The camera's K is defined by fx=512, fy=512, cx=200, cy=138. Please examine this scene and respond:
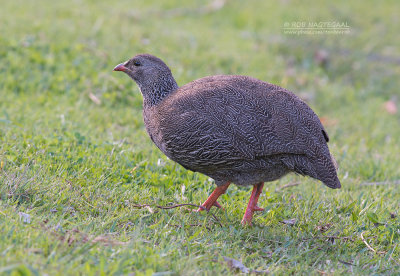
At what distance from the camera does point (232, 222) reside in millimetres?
4559

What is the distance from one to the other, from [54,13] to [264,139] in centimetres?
610

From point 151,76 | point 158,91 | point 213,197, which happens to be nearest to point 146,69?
point 151,76

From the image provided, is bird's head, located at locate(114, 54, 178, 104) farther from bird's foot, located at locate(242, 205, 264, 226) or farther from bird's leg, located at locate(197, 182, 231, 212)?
bird's foot, located at locate(242, 205, 264, 226)

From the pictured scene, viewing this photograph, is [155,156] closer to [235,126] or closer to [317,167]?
[235,126]

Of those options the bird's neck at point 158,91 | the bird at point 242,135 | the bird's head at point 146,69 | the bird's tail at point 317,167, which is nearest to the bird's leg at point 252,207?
the bird at point 242,135

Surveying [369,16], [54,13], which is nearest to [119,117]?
[54,13]

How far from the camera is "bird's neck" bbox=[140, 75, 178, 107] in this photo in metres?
4.97

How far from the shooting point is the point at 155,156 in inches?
214

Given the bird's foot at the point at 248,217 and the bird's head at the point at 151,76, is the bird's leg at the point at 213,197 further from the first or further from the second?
the bird's head at the point at 151,76

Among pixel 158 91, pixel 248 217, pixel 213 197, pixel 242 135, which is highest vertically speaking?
pixel 158 91

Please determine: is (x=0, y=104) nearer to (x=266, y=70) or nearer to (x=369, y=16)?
(x=266, y=70)

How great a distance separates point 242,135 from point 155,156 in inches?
56.5

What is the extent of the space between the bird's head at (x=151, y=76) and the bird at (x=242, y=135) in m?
0.35

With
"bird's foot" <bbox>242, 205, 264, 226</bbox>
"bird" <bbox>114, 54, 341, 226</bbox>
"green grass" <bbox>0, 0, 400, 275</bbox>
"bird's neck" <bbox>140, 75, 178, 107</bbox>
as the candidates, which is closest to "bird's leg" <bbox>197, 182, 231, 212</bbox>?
"bird" <bbox>114, 54, 341, 226</bbox>
